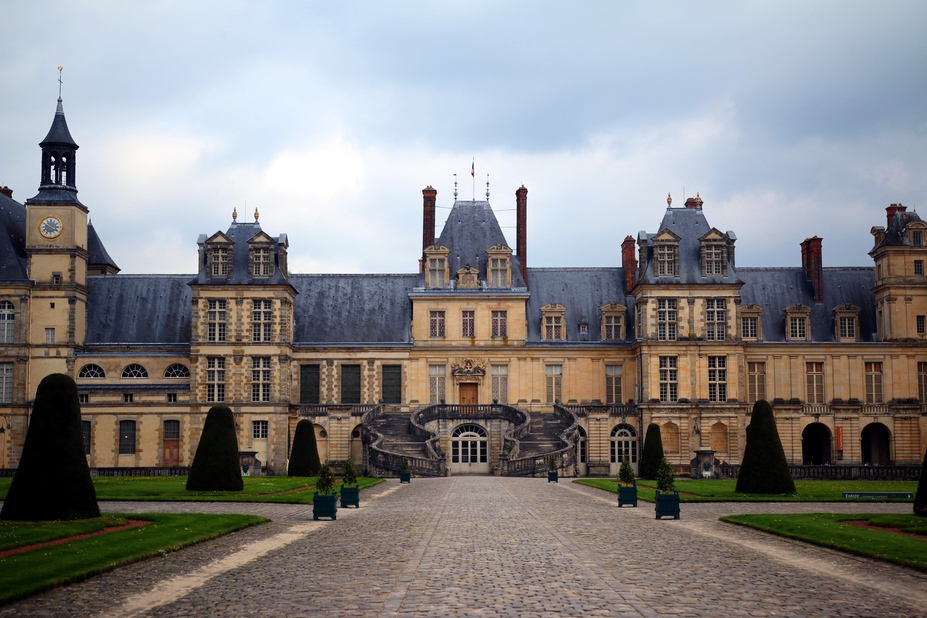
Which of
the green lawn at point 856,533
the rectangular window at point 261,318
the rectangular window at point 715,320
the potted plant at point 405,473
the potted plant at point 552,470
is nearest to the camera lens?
the green lawn at point 856,533

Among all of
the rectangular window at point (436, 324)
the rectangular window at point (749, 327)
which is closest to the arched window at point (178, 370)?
the rectangular window at point (436, 324)

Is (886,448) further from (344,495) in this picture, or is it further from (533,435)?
(344,495)

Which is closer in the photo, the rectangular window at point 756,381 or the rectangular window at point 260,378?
the rectangular window at point 260,378

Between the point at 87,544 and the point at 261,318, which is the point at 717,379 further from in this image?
the point at 87,544

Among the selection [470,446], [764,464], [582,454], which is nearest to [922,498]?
[764,464]

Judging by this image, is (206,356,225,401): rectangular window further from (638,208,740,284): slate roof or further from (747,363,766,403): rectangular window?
(747,363,766,403): rectangular window

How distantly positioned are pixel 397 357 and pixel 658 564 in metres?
44.2

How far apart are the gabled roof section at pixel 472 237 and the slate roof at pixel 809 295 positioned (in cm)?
1417

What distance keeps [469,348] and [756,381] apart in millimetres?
16456

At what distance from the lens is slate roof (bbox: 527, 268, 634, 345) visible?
62.7 metres

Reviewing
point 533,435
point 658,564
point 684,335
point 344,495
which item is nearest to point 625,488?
point 344,495

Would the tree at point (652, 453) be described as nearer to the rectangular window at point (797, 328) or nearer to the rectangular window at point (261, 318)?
the rectangular window at point (797, 328)

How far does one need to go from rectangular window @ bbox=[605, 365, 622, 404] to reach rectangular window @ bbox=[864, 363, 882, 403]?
13936mm

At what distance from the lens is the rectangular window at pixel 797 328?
61.1m
